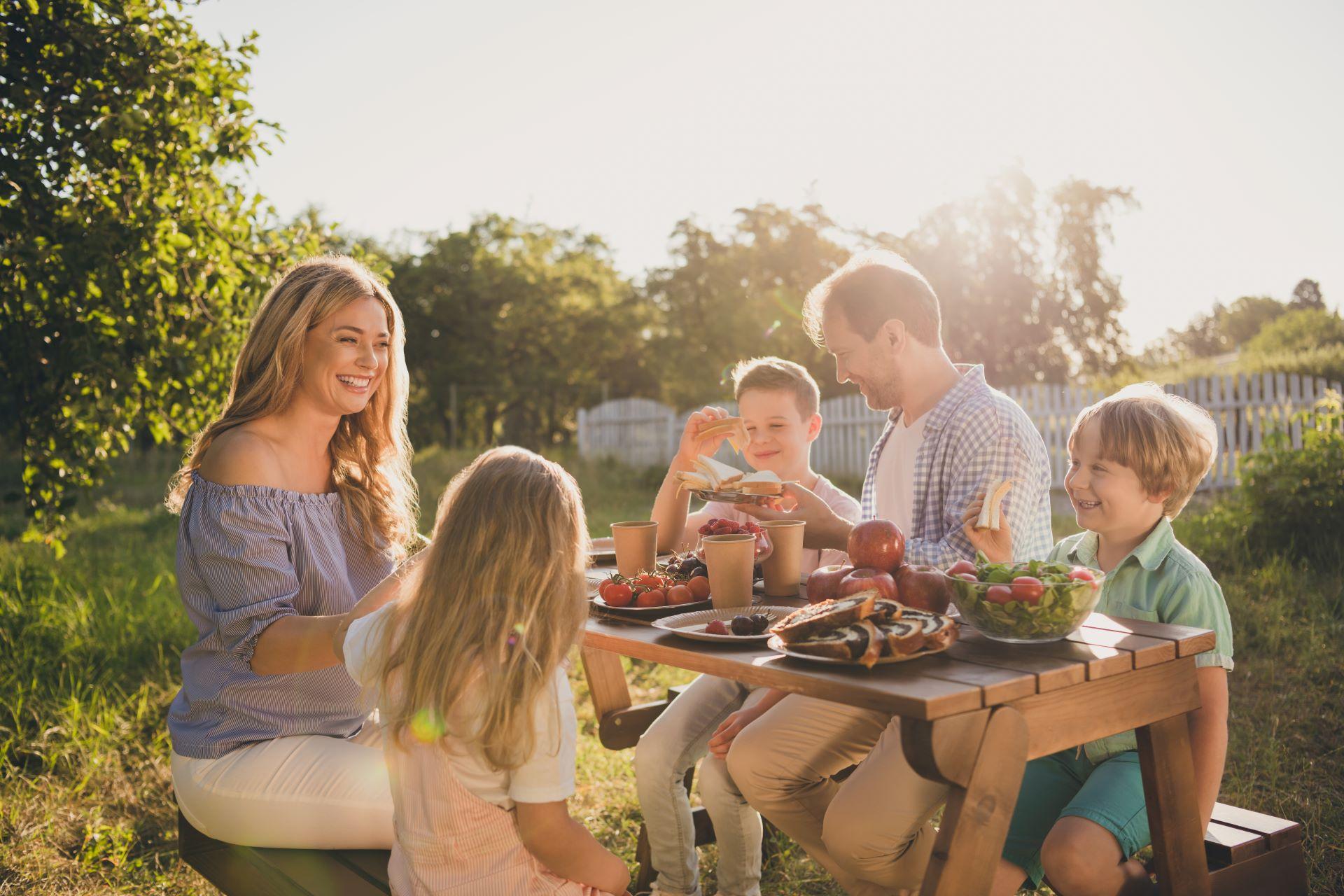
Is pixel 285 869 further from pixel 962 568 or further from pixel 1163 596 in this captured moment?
pixel 1163 596

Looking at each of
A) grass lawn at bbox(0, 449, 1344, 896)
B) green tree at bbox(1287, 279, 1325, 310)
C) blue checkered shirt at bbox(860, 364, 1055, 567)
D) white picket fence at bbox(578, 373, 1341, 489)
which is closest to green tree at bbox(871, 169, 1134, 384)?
white picket fence at bbox(578, 373, 1341, 489)

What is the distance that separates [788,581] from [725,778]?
2.15ft

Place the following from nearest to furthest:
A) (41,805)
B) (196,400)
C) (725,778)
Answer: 1. (725,778)
2. (41,805)
3. (196,400)

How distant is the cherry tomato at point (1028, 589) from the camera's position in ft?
6.12

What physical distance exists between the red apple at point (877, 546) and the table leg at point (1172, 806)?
23.8 inches

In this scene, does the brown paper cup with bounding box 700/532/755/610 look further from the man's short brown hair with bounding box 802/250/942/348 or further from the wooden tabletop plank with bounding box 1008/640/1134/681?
the man's short brown hair with bounding box 802/250/942/348

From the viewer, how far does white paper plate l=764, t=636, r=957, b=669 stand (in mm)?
1794

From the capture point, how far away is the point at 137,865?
3.49 m

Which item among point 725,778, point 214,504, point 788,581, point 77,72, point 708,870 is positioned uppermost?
point 77,72

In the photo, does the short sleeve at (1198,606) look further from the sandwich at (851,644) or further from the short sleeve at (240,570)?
the short sleeve at (240,570)

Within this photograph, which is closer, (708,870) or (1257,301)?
(708,870)

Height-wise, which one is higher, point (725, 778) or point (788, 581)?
point (788, 581)

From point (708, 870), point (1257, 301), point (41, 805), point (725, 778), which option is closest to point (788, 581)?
point (725, 778)

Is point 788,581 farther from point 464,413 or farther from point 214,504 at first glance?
point 464,413
